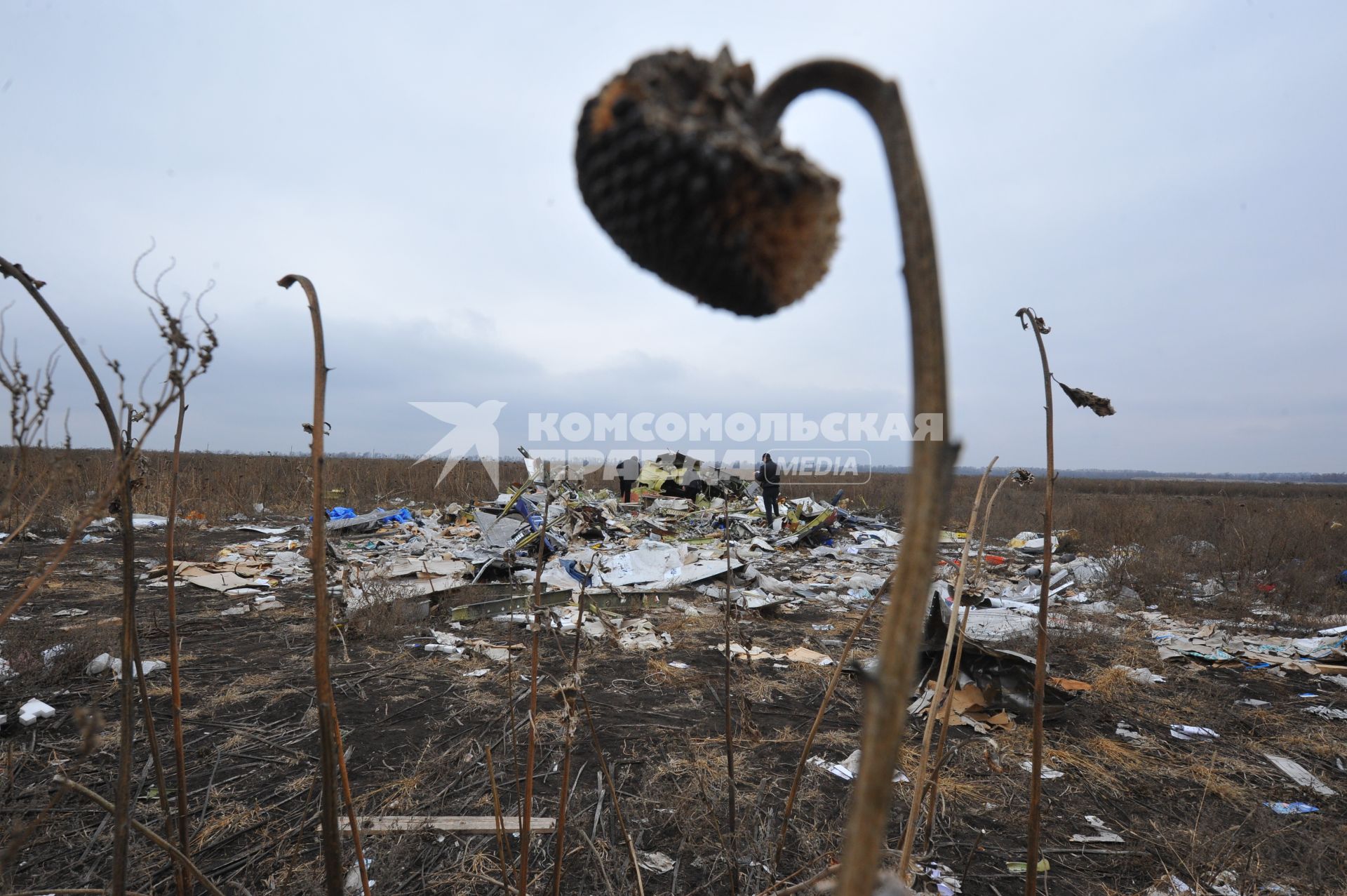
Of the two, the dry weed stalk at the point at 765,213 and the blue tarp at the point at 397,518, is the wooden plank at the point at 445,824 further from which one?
the blue tarp at the point at 397,518

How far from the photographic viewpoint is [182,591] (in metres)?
7.27

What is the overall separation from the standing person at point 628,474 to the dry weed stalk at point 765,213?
645 inches

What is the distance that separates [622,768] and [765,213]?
3.76 m

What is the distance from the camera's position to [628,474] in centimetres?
1802

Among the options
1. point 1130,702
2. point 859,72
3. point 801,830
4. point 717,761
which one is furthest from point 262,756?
point 1130,702

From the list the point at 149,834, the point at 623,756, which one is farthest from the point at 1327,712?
the point at 149,834

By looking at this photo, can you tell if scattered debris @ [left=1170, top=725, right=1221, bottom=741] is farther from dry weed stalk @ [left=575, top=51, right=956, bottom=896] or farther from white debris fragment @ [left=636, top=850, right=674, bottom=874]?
dry weed stalk @ [left=575, top=51, right=956, bottom=896]

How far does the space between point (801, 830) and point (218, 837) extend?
2668 millimetres

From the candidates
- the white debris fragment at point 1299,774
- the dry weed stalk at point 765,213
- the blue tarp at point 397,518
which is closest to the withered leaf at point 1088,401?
the dry weed stalk at point 765,213

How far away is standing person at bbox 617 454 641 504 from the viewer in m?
17.1

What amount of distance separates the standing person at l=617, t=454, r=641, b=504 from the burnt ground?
1108 centimetres

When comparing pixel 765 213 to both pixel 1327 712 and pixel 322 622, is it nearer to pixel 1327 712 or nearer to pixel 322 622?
pixel 322 622

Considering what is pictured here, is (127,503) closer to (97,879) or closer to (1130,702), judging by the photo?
(97,879)

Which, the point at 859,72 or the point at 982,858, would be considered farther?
the point at 982,858
